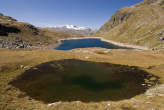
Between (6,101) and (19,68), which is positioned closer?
(6,101)

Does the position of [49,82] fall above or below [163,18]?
below

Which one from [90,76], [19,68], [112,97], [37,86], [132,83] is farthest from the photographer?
[19,68]

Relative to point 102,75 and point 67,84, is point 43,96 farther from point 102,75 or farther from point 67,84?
point 102,75

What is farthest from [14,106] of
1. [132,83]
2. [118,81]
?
[132,83]

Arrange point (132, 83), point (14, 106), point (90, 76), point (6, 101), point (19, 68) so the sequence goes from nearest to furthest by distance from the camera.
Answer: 1. point (14, 106)
2. point (6, 101)
3. point (132, 83)
4. point (90, 76)
5. point (19, 68)

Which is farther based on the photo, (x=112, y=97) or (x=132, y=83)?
(x=132, y=83)

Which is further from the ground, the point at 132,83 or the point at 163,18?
the point at 163,18

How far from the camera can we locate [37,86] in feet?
113

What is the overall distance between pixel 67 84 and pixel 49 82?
286 inches

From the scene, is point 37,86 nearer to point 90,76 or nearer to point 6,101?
point 6,101

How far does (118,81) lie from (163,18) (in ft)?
712

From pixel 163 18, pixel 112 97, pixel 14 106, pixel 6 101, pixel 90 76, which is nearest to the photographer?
pixel 14 106

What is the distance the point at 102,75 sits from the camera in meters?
45.5

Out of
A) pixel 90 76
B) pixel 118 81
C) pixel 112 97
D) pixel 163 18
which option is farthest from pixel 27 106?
pixel 163 18
